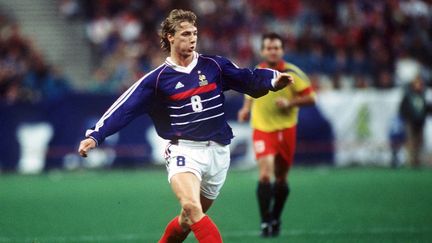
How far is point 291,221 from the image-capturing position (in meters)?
12.5

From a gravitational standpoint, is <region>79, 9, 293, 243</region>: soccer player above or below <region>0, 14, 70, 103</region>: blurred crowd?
above

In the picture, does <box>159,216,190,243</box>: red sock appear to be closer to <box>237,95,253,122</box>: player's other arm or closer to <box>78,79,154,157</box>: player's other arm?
<box>78,79,154,157</box>: player's other arm

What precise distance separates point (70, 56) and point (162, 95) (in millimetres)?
19697

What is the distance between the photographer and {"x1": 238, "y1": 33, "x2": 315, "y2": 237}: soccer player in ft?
38.1

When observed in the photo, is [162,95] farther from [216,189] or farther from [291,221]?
[291,221]

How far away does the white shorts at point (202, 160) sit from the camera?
8.07 metres

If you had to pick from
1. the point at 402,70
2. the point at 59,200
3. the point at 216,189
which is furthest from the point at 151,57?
the point at 216,189

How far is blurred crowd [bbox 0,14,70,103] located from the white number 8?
1428 cm

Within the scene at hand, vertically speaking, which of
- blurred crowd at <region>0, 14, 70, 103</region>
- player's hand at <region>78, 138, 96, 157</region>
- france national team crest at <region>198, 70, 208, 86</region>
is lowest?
blurred crowd at <region>0, 14, 70, 103</region>

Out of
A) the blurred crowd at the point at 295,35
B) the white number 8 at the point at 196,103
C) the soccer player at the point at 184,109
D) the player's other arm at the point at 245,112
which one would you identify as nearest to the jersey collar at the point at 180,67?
the soccer player at the point at 184,109

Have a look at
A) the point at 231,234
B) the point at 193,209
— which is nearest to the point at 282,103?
the point at 231,234

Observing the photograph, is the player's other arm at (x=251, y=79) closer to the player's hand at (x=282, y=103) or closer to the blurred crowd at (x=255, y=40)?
the player's hand at (x=282, y=103)

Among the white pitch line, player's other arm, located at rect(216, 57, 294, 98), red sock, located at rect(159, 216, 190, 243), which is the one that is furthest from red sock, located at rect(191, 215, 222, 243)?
the white pitch line

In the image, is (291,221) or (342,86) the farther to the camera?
(342,86)
